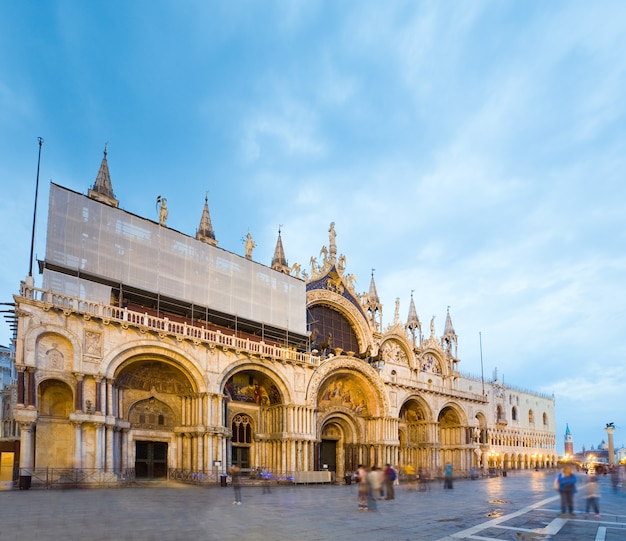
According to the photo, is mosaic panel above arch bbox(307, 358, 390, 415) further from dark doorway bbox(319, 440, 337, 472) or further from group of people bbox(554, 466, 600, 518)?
group of people bbox(554, 466, 600, 518)

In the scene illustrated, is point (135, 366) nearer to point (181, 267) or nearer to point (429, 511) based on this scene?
point (181, 267)

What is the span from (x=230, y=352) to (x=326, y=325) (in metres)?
13.8

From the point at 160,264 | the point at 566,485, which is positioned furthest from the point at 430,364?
the point at 566,485

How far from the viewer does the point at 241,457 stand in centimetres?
3603

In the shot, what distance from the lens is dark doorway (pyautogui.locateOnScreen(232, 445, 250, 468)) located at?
35.6 metres

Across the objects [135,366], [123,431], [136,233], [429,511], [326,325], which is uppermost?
[136,233]

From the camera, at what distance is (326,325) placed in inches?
1786

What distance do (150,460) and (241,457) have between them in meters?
6.80

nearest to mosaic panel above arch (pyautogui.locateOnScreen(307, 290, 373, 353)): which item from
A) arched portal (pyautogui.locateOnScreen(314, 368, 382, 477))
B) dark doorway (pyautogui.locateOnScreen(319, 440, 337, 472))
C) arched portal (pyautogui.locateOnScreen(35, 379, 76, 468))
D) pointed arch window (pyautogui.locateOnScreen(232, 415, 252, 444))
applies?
arched portal (pyautogui.locateOnScreen(314, 368, 382, 477))

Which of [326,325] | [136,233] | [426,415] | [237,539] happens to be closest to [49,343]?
[136,233]

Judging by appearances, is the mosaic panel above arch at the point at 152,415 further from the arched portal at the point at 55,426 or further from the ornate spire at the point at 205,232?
the ornate spire at the point at 205,232

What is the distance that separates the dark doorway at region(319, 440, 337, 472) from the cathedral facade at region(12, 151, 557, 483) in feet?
0.43

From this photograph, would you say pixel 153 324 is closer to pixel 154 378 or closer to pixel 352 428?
pixel 154 378

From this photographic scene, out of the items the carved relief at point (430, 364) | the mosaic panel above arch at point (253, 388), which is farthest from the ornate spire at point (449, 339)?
the mosaic panel above arch at point (253, 388)
